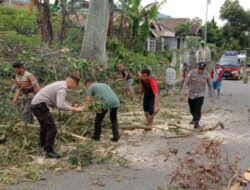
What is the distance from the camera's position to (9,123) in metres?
9.75

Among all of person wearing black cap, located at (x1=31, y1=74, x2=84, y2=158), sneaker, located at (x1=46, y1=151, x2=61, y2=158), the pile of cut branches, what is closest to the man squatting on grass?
person wearing black cap, located at (x1=31, y1=74, x2=84, y2=158)

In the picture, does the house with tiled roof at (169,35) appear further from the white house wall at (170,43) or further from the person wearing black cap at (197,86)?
the person wearing black cap at (197,86)

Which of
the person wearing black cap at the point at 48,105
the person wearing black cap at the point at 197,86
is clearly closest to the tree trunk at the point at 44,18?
the person wearing black cap at the point at 197,86

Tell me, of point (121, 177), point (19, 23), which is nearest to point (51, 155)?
point (121, 177)

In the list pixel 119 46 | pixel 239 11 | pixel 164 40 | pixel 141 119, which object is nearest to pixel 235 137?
pixel 141 119

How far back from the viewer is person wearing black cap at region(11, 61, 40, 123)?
32.9 feet

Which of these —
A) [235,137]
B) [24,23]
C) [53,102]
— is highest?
[24,23]

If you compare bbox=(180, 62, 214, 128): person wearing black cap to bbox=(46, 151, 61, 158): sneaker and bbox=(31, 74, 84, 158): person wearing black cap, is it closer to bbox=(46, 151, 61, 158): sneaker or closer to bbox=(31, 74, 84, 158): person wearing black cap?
bbox=(31, 74, 84, 158): person wearing black cap

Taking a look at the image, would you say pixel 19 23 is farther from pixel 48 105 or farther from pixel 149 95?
pixel 48 105

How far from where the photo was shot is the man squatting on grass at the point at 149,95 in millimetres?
11305

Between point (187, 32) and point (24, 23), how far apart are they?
2298 centimetres

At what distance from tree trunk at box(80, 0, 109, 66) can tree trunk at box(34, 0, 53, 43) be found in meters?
→ 2.91

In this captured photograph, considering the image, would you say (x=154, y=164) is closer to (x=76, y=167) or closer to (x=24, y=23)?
(x=76, y=167)

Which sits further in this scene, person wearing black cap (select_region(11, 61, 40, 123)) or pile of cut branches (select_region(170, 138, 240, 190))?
person wearing black cap (select_region(11, 61, 40, 123))
